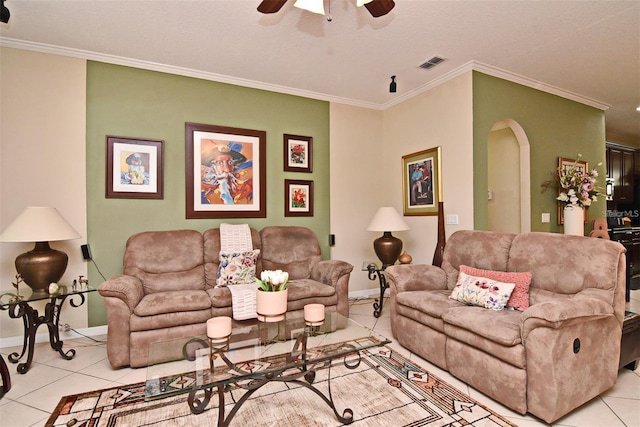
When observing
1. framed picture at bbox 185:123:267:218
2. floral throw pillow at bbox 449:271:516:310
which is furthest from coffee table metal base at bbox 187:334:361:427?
framed picture at bbox 185:123:267:218

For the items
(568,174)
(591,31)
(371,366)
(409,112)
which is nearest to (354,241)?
(409,112)

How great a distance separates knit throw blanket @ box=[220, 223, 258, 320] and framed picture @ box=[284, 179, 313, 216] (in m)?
0.73

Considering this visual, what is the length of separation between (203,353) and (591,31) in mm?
4081

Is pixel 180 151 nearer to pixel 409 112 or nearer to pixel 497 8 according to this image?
pixel 409 112

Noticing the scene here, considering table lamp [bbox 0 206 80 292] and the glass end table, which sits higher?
table lamp [bbox 0 206 80 292]

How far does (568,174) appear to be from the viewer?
13.2 ft

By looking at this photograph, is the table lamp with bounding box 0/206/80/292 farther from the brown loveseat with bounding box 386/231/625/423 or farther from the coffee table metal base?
the brown loveseat with bounding box 386/231/625/423

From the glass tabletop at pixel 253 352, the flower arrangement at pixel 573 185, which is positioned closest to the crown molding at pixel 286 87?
the flower arrangement at pixel 573 185

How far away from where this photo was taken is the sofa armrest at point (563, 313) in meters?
1.73

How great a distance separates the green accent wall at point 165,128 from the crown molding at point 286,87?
2.6 inches

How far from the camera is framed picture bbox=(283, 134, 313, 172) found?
4152mm

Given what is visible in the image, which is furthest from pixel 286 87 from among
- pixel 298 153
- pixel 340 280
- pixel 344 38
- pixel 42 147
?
pixel 42 147

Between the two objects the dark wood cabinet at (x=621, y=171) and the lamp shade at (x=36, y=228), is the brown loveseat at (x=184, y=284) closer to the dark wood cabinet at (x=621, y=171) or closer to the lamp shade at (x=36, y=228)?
the lamp shade at (x=36, y=228)

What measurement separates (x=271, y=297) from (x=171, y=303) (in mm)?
1103
